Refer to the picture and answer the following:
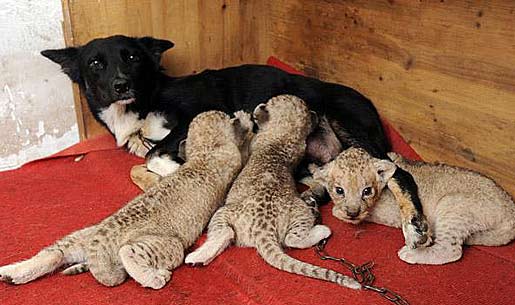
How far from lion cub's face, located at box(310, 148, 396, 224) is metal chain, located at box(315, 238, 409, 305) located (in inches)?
7.0

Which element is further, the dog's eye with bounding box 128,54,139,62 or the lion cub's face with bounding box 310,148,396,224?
the dog's eye with bounding box 128,54,139,62

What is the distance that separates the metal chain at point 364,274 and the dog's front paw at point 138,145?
134 cm

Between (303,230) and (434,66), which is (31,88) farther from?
(434,66)

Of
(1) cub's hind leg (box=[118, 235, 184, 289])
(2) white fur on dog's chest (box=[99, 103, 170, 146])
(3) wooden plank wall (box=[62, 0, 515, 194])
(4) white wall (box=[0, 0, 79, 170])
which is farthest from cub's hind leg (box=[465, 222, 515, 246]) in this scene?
(4) white wall (box=[0, 0, 79, 170])

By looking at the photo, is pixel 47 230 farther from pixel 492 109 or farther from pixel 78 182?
pixel 492 109

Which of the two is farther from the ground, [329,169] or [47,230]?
[329,169]

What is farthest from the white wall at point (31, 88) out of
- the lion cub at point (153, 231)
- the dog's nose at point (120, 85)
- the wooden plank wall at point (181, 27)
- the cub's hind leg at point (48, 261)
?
the cub's hind leg at point (48, 261)

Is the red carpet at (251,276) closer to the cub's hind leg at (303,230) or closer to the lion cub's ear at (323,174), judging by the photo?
the cub's hind leg at (303,230)

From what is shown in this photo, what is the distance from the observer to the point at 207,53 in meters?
3.93

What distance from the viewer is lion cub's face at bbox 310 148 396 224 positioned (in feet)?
8.11

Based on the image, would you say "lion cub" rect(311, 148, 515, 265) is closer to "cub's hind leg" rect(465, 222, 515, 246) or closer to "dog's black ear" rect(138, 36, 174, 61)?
"cub's hind leg" rect(465, 222, 515, 246)

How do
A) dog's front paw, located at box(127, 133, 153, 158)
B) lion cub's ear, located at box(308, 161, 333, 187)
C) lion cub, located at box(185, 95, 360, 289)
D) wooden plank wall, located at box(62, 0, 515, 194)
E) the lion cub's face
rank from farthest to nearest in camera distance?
dog's front paw, located at box(127, 133, 153, 158)
wooden plank wall, located at box(62, 0, 515, 194)
lion cub's ear, located at box(308, 161, 333, 187)
the lion cub's face
lion cub, located at box(185, 95, 360, 289)

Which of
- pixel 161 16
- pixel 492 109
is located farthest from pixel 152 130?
pixel 492 109

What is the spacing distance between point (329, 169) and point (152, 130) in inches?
47.0
